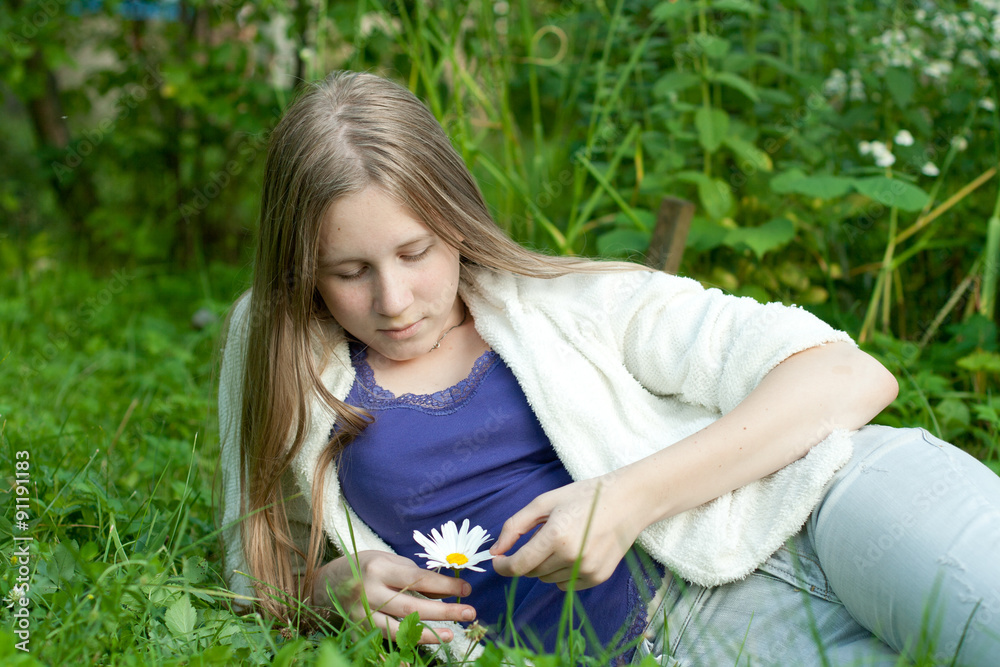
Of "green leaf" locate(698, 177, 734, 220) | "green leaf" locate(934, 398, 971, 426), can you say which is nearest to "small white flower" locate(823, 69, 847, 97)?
"green leaf" locate(698, 177, 734, 220)

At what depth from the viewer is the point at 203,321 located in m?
3.27

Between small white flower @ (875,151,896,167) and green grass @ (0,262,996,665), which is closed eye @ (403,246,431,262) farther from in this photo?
small white flower @ (875,151,896,167)

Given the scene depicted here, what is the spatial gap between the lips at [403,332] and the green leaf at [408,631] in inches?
18.6

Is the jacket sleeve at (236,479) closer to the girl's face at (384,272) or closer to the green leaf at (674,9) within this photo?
the girl's face at (384,272)

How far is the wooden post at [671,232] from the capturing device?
7.14 ft

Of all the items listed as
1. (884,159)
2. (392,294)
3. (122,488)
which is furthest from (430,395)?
(884,159)

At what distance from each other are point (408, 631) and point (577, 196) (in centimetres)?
151

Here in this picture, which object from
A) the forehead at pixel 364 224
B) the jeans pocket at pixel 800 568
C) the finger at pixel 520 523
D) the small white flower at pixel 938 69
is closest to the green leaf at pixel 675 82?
the small white flower at pixel 938 69

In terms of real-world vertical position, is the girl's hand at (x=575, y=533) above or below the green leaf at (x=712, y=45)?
below

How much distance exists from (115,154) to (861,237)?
3507 mm

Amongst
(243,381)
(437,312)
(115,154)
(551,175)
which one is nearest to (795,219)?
(551,175)

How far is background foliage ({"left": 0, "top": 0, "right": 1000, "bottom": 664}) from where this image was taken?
156 centimetres

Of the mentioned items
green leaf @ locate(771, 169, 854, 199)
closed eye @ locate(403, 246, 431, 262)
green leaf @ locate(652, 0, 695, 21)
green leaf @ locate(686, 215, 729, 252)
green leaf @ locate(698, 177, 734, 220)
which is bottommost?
green leaf @ locate(686, 215, 729, 252)

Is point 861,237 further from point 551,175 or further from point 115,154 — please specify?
point 115,154
